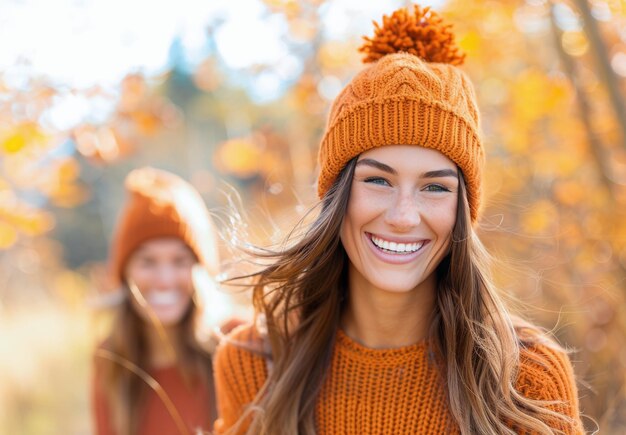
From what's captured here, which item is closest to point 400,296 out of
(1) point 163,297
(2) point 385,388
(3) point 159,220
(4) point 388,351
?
(4) point 388,351

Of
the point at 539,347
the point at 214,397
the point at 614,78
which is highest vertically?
the point at 614,78

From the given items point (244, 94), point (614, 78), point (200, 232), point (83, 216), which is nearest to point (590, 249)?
point (614, 78)

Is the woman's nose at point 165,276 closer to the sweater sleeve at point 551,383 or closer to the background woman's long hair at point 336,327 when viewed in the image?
the background woman's long hair at point 336,327

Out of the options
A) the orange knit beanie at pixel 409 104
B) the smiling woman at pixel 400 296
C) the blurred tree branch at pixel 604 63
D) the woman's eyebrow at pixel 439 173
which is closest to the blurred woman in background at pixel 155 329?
the smiling woman at pixel 400 296

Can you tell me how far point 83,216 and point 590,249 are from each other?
19029 mm

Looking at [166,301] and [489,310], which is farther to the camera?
[166,301]

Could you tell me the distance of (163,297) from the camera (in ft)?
11.0

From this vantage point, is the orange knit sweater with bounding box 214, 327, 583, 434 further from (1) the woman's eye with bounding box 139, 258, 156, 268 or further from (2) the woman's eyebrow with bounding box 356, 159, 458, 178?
(1) the woman's eye with bounding box 139, 258, 156, 268

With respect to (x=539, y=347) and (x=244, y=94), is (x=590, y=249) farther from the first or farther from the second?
(x=244, y=94)

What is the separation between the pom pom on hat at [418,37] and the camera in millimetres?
2146

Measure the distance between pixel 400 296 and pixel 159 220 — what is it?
164 centimetres

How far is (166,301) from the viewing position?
3334 mm

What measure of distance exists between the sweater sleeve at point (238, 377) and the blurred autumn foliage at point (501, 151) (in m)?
0.39

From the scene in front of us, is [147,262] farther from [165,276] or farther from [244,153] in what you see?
[244,153]
